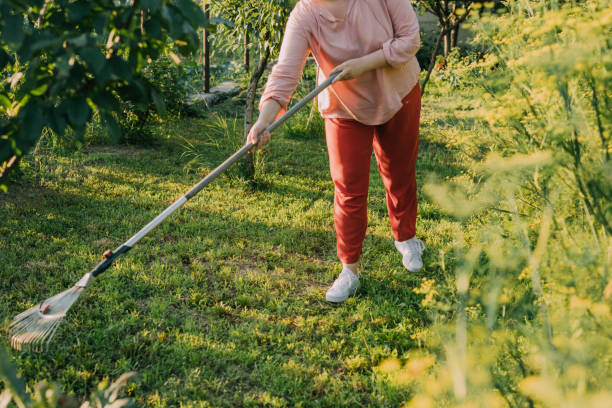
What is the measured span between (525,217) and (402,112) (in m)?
0.85

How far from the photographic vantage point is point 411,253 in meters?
2.92

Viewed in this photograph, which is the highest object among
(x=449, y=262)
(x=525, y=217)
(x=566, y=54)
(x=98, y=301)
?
(x=566, y=54)

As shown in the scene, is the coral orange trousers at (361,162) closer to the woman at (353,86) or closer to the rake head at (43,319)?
the woman at (353,86)

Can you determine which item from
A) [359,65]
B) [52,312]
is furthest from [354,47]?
[52,312]

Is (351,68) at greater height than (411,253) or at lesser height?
greater

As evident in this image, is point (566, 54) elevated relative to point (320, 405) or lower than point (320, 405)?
elevated

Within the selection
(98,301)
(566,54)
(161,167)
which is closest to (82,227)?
(98,301)

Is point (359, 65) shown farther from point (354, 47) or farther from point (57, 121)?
point (57, 121)

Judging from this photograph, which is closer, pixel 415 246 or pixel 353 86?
pixel 353 86

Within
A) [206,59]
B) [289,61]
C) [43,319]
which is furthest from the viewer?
[206,59]

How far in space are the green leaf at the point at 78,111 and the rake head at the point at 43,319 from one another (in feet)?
3.43

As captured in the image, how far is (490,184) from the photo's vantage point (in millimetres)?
1475

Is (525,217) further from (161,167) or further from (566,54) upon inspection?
(161,167)

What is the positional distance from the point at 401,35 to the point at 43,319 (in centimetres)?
216
